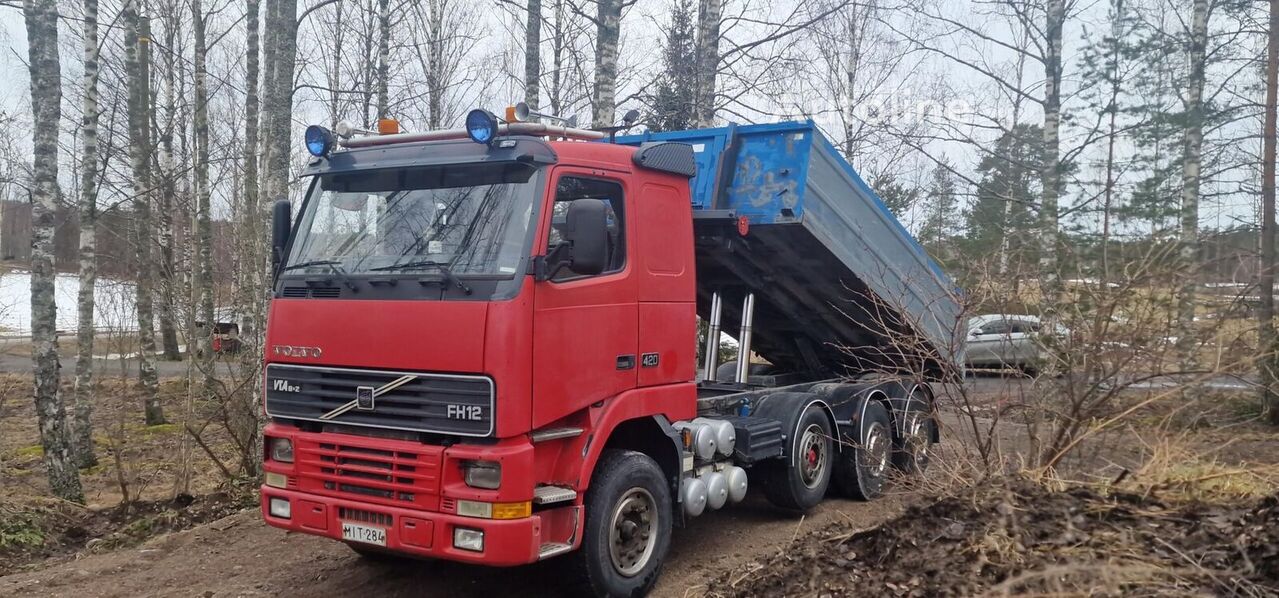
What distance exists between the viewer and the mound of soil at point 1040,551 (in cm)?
356

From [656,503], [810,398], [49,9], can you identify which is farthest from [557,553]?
[49,9]

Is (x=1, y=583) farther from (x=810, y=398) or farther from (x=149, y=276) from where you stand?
(x=149, y=276)

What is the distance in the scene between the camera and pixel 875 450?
8234mm

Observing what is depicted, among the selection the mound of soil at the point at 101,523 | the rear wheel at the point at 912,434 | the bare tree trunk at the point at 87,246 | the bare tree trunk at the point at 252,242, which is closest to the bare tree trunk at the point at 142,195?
the bare tree trunk at the point at 87,246

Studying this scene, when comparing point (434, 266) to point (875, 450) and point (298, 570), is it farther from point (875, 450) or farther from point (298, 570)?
point (875, 450)

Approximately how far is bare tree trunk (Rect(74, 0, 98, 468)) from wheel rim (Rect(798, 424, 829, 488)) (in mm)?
7022

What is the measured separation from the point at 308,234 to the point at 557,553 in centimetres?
241

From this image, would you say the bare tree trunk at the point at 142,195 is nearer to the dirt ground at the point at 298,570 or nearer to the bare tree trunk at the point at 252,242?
the bare tree trunk at the point at 252,242

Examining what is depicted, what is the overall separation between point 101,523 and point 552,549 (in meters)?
4.67

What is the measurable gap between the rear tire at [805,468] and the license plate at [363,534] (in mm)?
3342

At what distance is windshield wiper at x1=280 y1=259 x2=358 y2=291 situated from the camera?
5.01 m

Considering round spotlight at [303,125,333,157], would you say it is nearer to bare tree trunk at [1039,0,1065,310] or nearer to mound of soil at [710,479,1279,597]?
mound of soil at [710,479,1279,597]

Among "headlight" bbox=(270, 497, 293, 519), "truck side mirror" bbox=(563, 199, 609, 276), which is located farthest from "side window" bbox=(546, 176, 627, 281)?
"headlight" bbox=(270, 497, 293, 519)

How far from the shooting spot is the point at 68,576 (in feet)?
19.1
